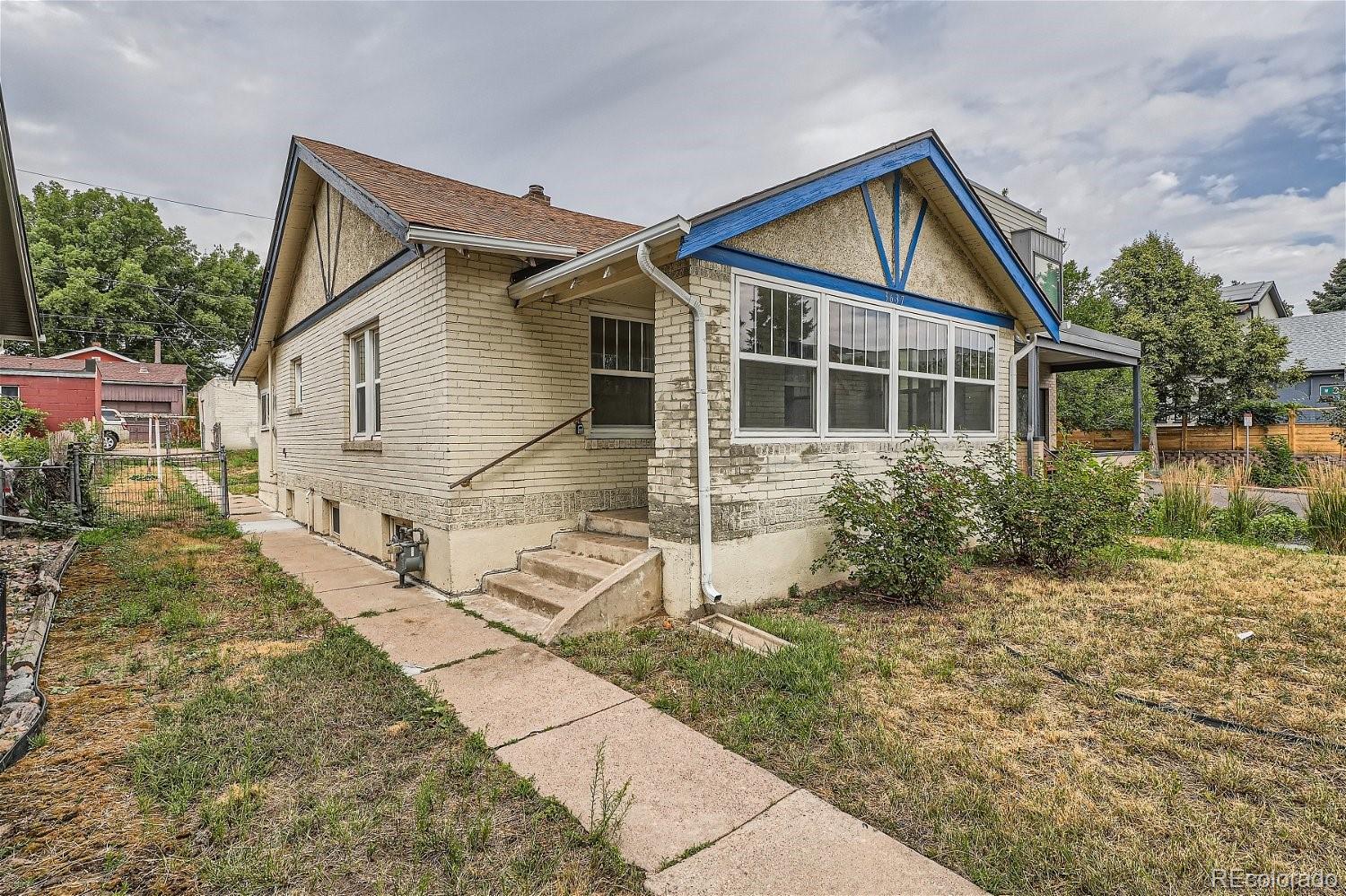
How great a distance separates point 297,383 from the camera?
11562 mm

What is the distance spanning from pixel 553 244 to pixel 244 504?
12.0 m

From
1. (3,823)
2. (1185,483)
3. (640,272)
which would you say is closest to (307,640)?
(3,823)

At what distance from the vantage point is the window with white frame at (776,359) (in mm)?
5715

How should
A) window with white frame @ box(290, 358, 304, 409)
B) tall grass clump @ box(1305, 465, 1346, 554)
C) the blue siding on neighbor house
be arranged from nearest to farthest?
tall grass clump @ box(1305, 465, 1346, 554) < window with white frame @ box(290, 358, 304, 409) < the blue siding on neighbor house

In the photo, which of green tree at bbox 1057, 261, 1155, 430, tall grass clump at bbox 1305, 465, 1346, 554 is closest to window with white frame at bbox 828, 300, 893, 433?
tall grass clump at bbox 1305, 465, 1346, 554

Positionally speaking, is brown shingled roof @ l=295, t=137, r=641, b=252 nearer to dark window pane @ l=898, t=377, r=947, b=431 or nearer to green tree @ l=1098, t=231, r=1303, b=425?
dark window pane @ l=898, t=377, r=947, b=431

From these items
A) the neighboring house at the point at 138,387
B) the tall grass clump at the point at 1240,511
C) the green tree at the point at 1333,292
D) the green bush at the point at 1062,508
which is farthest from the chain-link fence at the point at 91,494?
the green tree at the point at 1333,292

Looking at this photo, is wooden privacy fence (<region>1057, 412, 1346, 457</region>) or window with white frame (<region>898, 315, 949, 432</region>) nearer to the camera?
window with white frame (<region>898, 315, 949, 432</region>)

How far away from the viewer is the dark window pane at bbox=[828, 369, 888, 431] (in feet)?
21.5

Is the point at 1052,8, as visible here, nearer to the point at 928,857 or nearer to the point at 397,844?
the point at 928,857

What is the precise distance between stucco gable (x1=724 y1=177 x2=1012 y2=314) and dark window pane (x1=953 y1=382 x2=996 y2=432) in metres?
1.12

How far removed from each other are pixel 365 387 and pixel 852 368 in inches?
251

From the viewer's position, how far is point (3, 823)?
8.36 ft

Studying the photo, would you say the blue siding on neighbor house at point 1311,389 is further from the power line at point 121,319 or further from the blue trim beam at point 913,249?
the power line at point 121,319
